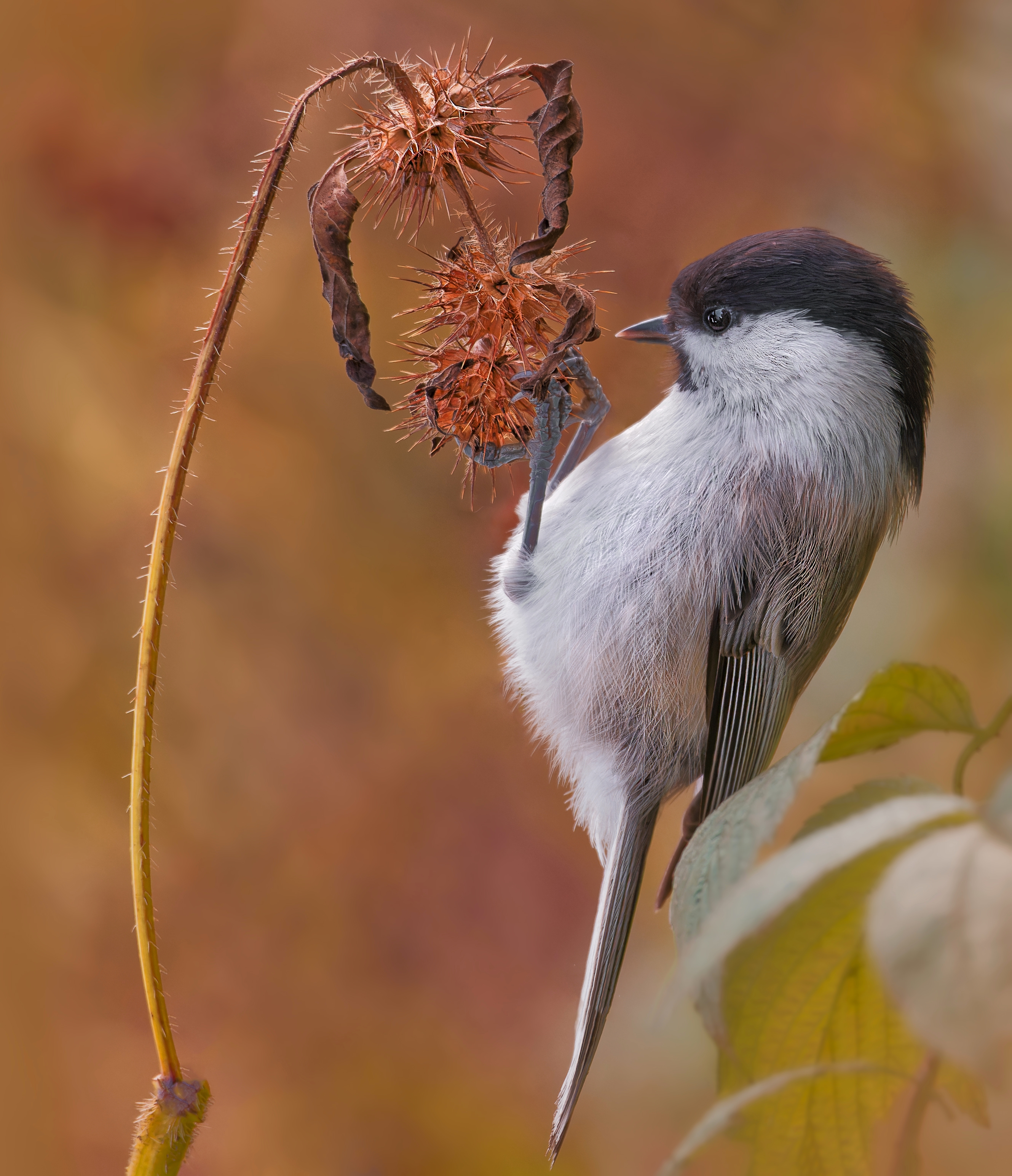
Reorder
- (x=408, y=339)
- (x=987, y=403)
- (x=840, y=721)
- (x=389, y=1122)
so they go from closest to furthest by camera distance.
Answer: (x=840, y=721), (x=408, y=339), (x=389, y=1122), (x=987, y=403)

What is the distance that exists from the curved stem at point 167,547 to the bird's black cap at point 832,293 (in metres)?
0.40

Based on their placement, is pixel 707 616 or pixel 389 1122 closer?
pixel 707 616

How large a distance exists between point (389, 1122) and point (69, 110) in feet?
4.34

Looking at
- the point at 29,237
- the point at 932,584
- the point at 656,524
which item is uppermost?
the point at 29,237

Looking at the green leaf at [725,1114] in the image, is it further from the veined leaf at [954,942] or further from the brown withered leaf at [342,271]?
the brown withered leaf at [342,271]

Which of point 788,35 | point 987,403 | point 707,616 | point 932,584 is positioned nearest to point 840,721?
point 707,616

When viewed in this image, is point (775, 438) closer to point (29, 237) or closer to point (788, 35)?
point (788, 35)

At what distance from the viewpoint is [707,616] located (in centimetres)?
85

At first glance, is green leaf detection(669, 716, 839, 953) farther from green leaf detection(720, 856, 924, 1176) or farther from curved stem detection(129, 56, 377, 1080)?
curved stem detection(129, 56, 377, 1080)

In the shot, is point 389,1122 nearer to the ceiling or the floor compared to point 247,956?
nearer to the floor

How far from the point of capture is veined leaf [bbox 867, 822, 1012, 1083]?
0.94 ft

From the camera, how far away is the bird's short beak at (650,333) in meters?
0.92

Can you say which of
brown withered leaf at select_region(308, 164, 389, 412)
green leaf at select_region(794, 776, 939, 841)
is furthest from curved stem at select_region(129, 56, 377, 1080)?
green leaf at select_region(794, 776, 939, 841)

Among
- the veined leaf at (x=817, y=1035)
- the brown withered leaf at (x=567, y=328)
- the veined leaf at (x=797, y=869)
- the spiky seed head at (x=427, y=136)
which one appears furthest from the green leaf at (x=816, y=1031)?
the spiky seed head at (x=427, y=136)
